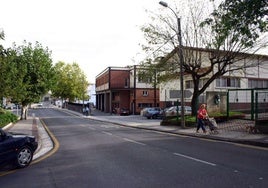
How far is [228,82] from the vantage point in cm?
4094

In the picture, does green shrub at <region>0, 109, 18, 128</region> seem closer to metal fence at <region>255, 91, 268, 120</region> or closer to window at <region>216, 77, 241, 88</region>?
metal fence at <region>255, 91, 268, 120</region>

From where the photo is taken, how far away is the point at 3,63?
1700cm

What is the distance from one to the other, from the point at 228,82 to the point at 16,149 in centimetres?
3456

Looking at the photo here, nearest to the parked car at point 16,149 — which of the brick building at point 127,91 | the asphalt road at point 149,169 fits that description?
the asphalt road at point 149,169

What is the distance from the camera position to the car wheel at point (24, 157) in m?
9.80

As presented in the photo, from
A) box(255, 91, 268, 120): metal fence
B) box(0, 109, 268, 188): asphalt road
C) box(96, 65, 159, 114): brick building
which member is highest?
box(96, 65, 159, 114): brick building

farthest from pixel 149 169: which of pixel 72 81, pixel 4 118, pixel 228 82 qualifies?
pixel 72 81

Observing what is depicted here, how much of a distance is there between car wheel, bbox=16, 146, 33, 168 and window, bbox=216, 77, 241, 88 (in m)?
32.9

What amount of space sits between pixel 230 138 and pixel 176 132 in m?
5.26

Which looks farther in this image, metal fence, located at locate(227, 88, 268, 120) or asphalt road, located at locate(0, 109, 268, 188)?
metal fence, located at locate(227, 88, 268, 120)

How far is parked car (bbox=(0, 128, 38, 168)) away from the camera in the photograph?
9180mm

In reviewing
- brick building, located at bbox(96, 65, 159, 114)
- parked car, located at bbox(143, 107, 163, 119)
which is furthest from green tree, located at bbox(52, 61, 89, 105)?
parked car, located at bbox(143, 107, 163, 119)

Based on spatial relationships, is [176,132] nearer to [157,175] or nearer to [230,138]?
[230,138]

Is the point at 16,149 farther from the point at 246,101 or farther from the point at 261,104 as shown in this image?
the point at 246,101
